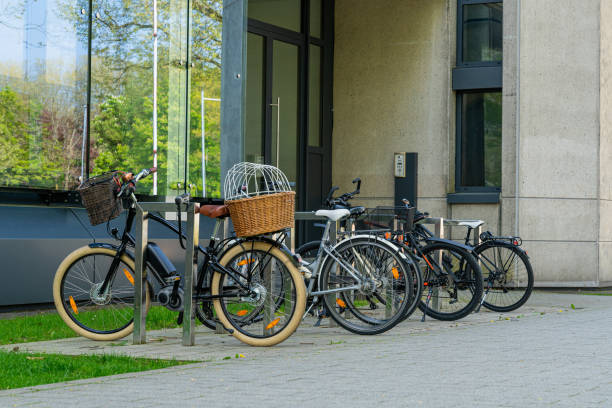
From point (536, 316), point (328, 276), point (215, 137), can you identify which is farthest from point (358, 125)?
point (328, 276)

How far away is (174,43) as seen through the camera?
11.0 meters

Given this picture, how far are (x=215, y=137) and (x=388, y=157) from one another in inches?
186

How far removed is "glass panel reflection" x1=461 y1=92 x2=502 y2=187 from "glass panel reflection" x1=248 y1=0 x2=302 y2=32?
303cm

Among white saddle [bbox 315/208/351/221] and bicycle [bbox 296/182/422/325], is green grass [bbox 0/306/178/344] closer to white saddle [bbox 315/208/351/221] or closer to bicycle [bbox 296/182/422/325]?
bicycle [bbox 296/182/422/325]

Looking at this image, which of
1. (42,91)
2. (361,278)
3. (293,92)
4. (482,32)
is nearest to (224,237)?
(361,278)

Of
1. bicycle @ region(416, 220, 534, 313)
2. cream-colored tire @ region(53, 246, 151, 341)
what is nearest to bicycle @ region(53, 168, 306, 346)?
cream-colored tire @ region(53, 246, 151, 341)

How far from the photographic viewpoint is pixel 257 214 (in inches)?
255

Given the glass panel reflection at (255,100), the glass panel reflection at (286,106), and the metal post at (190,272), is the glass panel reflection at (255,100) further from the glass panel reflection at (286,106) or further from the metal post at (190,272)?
the metal post at (190,272)

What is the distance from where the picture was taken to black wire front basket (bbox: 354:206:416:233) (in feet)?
26.8

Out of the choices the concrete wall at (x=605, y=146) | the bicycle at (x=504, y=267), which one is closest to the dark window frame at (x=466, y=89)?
the concrete wall at (x=605, y=146)

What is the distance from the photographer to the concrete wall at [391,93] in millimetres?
14938

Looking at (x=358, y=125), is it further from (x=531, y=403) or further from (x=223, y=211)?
(x=531, y=403)

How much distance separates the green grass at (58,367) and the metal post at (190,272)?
2.52 ft

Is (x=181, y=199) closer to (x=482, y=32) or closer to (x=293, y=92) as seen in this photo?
(x=293, y=92)
